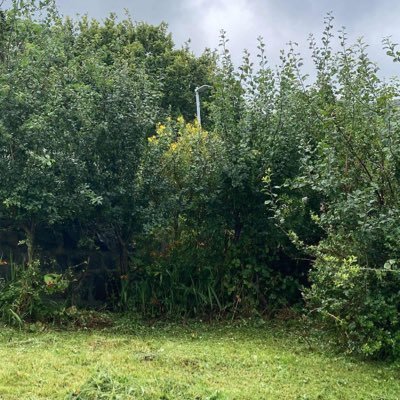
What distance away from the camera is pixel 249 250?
7.04 meters

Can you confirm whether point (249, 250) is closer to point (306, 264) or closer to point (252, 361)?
point (306, 264)

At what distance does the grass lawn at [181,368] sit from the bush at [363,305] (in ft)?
0.62

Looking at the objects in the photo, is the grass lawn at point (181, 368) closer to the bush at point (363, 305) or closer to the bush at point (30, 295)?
the bush at point (363, 305)

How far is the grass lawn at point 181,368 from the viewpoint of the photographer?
3592 millimetres

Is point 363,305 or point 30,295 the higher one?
point 30,295

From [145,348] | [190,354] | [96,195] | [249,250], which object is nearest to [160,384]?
[190,354]

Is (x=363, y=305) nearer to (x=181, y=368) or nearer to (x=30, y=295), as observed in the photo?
(x=181, y=368)

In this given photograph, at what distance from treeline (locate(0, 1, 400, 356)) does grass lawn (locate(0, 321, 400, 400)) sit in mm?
773

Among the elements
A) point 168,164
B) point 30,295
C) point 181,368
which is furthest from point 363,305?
point 30,295

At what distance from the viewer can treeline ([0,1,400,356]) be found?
20.3ft

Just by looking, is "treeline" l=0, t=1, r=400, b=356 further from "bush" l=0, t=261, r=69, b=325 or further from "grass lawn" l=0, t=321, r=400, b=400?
"grass lawn" l=0, t=321, r=400, b=400

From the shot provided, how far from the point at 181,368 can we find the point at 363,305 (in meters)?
1.70

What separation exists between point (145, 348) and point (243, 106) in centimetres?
317

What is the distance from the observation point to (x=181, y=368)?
13.9 feet
